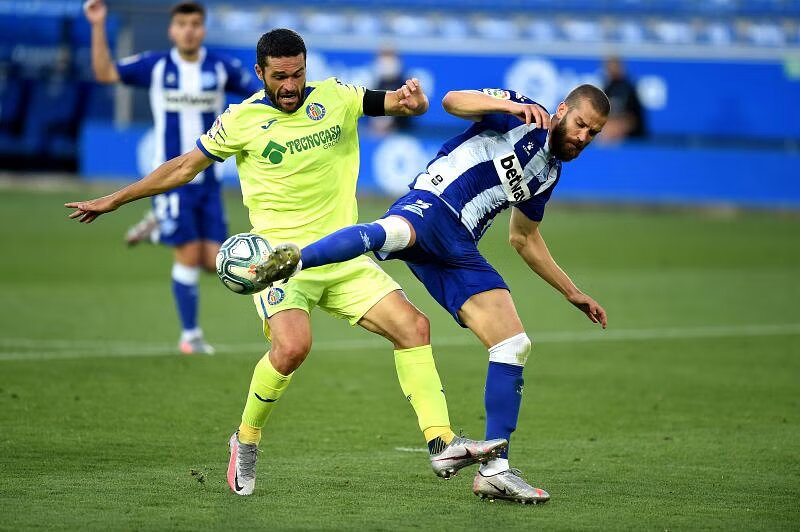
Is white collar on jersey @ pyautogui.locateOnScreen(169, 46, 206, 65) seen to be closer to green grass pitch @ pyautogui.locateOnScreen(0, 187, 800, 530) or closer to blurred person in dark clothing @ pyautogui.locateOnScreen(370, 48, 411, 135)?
green grass pitch @ pyautogui.locateOnScreen(0, 187, 800, 530)

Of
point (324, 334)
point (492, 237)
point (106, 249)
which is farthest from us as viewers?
point (492, 237)

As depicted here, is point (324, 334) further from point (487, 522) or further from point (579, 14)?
point (579, 14)

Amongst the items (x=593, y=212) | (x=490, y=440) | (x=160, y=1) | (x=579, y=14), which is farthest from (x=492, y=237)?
(x=490, y=440)

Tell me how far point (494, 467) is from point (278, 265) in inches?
54.8

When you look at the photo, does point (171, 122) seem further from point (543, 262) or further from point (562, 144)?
point (562, 144)

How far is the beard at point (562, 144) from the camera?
244 inches

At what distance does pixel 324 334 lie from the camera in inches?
459

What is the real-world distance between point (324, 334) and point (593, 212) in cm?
1172

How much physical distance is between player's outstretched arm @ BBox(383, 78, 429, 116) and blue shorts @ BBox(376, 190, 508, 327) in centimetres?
38

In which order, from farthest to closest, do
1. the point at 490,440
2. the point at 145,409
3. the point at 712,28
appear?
the point at 712,28 → the point at 145,409 → the point at 490,440

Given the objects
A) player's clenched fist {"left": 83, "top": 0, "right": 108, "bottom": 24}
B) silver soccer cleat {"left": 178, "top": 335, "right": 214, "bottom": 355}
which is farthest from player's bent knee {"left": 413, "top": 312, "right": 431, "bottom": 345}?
player's clenched fist {"left": 83, "top": 0, "right": 108, "bottom": 24}

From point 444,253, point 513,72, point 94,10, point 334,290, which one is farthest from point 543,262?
point 513,72

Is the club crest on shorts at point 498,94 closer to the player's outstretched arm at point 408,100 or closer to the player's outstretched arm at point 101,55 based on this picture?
the player's outstretched arm at point 408,100

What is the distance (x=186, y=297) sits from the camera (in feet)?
34.1
